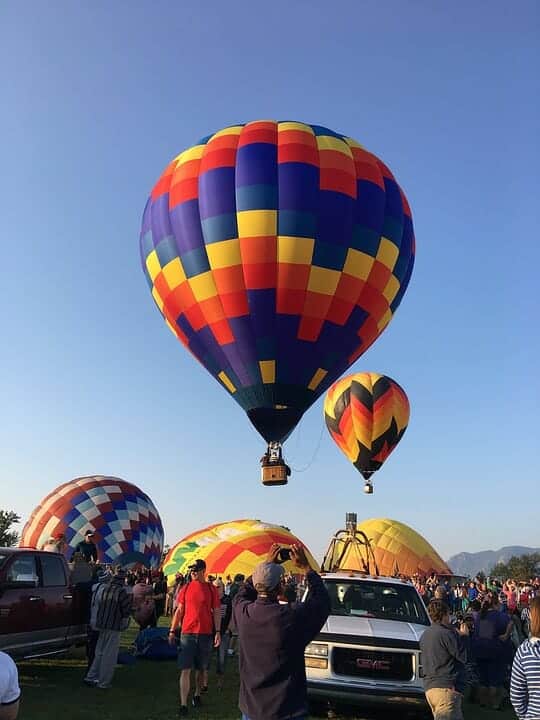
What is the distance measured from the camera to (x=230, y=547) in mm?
25094

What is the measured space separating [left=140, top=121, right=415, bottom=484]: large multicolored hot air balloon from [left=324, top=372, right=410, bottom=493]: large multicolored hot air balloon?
12903 mm

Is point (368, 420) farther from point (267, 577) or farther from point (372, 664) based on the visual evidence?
point (267, 577)

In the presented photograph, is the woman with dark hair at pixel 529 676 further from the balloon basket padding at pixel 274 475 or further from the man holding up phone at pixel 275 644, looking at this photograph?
the balloon basket padding at pixel 274 475

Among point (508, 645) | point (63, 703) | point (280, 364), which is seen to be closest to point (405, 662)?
point (508, 645)

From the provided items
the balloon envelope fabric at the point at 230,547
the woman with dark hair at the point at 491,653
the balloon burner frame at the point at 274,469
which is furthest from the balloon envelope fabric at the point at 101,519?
the woman with dark hair at the point at 491,653

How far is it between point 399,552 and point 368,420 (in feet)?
30.2

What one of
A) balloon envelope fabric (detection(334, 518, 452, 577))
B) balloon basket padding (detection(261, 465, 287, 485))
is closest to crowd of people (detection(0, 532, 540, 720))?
balloon basket padding (detection(261, 465, 287, 485))

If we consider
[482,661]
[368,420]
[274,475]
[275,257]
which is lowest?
[482,661]

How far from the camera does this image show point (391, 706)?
672 cm

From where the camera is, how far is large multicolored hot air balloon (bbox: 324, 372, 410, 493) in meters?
30.5

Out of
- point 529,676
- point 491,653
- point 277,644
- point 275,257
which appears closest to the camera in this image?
point 277,644

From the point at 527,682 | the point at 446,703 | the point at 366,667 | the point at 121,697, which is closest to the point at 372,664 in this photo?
the point at 366,667

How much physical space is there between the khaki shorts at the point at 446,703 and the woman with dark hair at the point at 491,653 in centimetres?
430

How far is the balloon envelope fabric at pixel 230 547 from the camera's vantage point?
24266 mm
